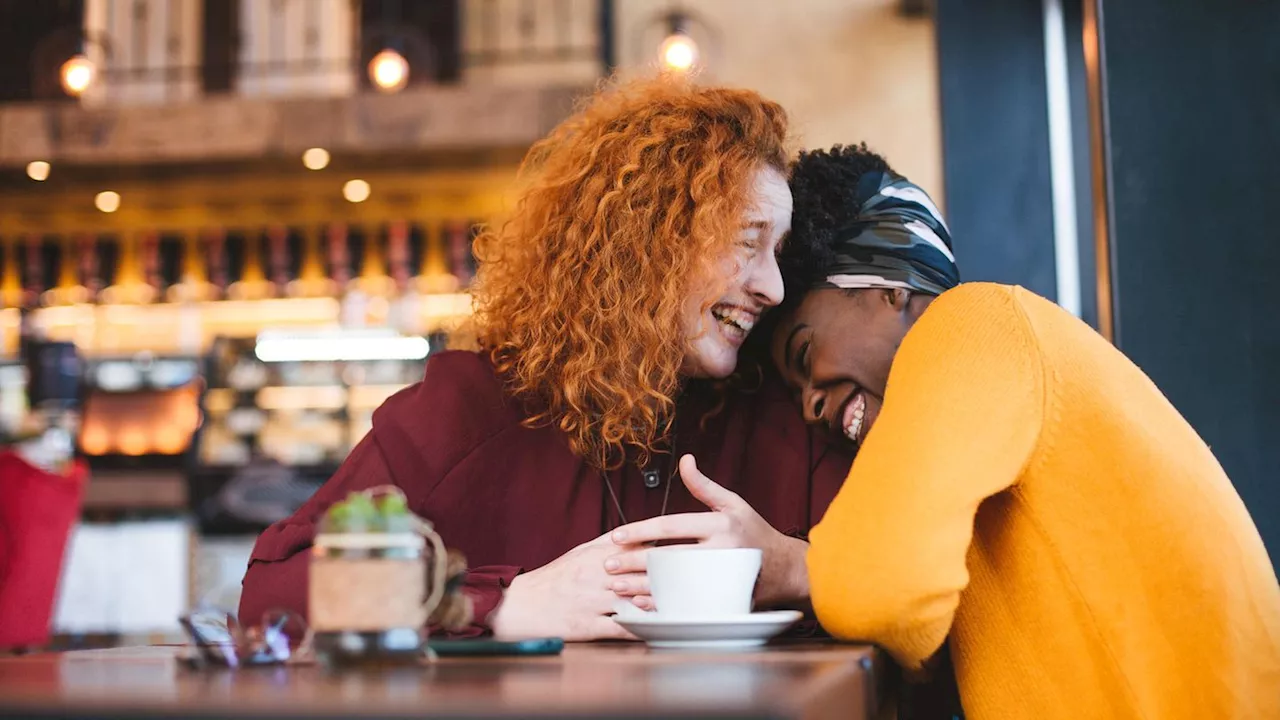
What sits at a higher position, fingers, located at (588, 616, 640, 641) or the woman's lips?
the woman's lips

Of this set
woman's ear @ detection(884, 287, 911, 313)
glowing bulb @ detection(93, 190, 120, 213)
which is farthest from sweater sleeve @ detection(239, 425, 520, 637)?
glowing bulb @ detection(93, 190, 120, 213)

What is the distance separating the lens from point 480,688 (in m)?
0.76

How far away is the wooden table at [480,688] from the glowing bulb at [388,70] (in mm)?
5913

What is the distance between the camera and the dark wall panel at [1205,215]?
2.07 metres

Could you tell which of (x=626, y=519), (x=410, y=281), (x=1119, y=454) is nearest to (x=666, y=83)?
(x=626, y=519)

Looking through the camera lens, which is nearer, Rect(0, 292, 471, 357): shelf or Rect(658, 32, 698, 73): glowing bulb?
Rect(658, 32, 698, 73): glowing bulb

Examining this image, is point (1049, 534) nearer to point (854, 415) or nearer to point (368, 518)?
point (854, 415)

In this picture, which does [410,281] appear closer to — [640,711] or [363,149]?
[363,149]

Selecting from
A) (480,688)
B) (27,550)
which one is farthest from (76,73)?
(480,688)

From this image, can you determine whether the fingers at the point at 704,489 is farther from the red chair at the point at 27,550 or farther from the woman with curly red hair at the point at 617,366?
the red chair at the point at 27,550

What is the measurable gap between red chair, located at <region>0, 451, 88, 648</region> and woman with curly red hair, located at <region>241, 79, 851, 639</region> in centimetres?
259

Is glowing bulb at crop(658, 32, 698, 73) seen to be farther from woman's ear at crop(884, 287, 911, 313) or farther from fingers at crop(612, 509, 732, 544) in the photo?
fingers at crop(612, 509, 732, 544)

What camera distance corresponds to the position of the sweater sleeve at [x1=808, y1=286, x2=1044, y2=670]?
1.16 m

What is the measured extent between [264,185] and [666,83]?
531 cm
